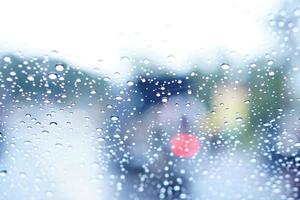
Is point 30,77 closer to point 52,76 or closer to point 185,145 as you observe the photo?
point 52,76

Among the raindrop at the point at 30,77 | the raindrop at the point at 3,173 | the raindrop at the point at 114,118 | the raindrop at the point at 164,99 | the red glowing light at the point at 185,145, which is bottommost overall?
the raindrop at the point at 3,173

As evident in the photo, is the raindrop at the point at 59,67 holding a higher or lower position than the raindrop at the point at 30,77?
higher

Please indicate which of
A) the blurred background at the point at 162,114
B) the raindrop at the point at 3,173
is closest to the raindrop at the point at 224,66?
the blurred background at the point at 162,114

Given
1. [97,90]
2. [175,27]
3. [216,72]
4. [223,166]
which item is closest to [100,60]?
[97,90]

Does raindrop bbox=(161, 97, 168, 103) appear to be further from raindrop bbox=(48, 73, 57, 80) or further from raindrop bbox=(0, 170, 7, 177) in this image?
raindrop bbox=(0, 170, 7, 177)

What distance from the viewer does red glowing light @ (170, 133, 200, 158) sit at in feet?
6.33

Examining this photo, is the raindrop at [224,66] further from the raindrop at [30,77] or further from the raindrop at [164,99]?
the raindrop at [30,77]

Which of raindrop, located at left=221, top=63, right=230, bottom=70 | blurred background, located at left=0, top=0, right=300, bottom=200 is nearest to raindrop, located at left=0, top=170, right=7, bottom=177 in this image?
blurred background, located at left=0, top=0, right=300, bottom=200

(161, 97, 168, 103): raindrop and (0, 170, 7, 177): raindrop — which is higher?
(161, 97, 168, 103): raindrop

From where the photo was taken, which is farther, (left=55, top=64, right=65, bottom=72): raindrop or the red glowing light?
the red glowing light

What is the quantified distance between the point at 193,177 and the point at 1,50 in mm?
944

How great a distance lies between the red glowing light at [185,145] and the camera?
6.33 ft

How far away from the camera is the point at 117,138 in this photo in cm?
189

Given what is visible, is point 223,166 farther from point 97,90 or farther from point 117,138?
point 97,90
